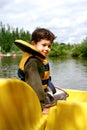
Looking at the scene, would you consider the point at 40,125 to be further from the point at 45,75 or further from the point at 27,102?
the point at 45,75

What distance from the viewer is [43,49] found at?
308 centimetres

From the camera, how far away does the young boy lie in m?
2.81

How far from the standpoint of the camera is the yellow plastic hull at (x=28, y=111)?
7.43 feet

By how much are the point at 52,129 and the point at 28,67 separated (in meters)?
0.65

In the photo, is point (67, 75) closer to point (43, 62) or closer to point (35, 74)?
point (43, 62)

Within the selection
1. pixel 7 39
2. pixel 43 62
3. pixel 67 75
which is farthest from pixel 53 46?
pixel 43 62

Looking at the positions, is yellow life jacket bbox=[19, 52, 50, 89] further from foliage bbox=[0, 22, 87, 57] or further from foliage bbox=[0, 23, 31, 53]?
foliage bbox=[0, 23, 31, 53]

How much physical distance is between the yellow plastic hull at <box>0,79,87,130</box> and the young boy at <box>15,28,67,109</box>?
0.26 m

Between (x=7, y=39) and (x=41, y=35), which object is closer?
(x=41, y=35)

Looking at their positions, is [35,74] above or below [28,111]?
above

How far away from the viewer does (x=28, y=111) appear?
2.50 metres

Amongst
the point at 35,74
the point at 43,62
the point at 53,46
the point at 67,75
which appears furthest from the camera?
the point at 53,46

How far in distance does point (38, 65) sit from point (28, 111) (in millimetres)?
546

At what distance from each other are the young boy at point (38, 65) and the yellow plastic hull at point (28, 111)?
262mm
